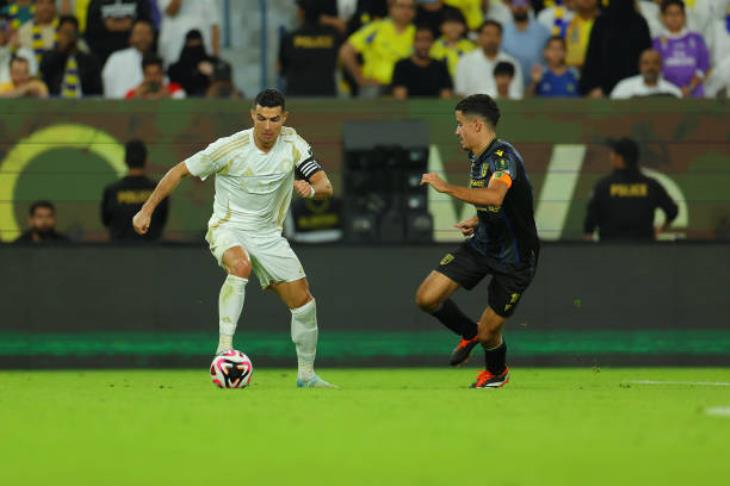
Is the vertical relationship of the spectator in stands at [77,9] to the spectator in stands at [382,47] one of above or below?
above

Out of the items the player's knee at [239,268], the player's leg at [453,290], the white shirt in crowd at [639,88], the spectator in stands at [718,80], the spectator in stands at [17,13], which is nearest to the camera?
the player's knee at [239,268]

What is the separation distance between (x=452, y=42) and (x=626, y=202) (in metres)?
2.93

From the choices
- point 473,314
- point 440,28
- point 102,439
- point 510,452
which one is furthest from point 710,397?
point 440,28

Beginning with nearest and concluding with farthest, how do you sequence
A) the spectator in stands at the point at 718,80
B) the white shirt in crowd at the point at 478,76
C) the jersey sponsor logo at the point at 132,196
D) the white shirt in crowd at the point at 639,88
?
the jersey sponsor logo at the point at 132,196, the white shirt in crowd at the point at 639,88, the white shirt in crowd at the point at 478,76, the spectator in stands at the point at 718,80

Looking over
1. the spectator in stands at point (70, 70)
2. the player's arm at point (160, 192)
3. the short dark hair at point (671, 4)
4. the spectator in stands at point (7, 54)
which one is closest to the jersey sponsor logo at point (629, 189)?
the short dark hair at point (671, 4)

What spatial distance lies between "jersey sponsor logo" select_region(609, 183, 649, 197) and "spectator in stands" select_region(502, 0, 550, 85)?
2.37 metres

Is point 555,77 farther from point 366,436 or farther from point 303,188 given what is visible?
point 366,436

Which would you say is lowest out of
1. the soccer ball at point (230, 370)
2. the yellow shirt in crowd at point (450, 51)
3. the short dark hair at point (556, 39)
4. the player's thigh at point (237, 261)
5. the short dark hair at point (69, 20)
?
the soccer ball at point (230, 370)

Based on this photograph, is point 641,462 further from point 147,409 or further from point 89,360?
point 89,360

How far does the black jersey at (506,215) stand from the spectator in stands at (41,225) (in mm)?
5222

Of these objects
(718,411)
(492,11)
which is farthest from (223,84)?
(718,411)

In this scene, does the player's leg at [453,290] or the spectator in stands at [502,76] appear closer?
the player's leg at [453,290]

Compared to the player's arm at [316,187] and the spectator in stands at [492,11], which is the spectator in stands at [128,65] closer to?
the spectator in stands at [492,11]

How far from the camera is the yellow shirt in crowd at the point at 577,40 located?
16.8m
